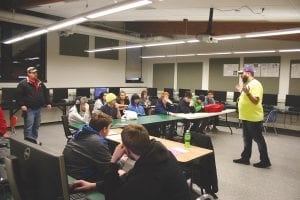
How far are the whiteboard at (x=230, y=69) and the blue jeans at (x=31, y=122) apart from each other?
7254 mm

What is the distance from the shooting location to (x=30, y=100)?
5.30 metres

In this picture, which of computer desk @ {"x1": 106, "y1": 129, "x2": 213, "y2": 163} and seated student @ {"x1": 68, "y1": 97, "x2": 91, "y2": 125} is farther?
seated student @ {"x1": 68, "y1": 97, "x2": 91, "y2": 125}

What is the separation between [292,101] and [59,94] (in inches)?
299

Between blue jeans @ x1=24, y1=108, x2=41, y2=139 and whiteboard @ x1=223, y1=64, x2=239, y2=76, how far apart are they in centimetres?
725

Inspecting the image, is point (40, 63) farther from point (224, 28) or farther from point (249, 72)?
point (249, 72)

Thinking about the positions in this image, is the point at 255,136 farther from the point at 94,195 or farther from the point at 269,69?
the point at 269,69

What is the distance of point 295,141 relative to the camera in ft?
24.5

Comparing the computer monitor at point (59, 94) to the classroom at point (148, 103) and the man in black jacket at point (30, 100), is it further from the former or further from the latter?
the man in black jacket at point (30, 100)

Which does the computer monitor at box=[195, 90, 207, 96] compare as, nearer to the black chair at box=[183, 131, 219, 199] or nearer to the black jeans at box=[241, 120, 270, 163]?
the black jeans at box=[241, 120, 270, 163]

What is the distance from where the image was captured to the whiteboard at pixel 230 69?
10125 millimetres

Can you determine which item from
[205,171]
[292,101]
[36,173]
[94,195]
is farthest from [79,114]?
[292,101]

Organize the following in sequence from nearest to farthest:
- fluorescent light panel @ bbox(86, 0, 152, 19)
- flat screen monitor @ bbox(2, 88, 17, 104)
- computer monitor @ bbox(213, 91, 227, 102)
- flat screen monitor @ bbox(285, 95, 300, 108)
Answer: fluorescent light panel @ bbox(86, 0, 152, 19) → flat screen monitor @ bbox(2, 88, 17, 104) → flat screen monitor @ bbox(285, 95, 300, 108) → computer monitor @ bbox(213, 91, 227, 102)

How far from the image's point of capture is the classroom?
1758 millimetres

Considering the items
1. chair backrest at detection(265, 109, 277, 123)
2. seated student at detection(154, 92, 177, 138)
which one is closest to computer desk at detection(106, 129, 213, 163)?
seated student at detection(154, 92, 177, 138)
